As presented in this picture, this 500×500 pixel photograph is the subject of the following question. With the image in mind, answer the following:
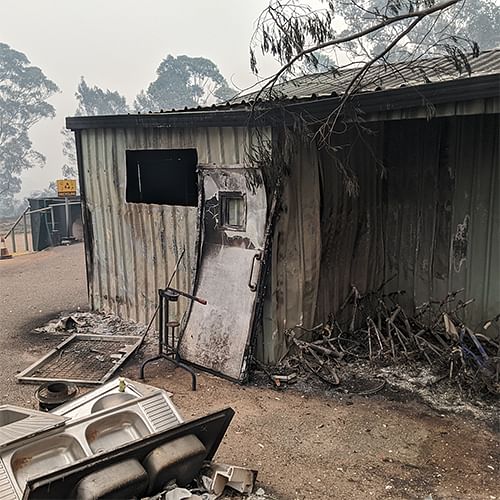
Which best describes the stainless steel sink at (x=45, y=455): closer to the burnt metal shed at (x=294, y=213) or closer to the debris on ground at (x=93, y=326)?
the burnt metal shed at (x=294, y=213)

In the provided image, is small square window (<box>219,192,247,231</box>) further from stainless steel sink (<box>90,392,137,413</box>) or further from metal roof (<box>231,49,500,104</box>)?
stainless steel sink (<box>90,392,137,413</box>)

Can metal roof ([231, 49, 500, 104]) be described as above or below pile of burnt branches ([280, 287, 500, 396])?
above

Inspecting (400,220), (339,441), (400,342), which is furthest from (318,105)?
(339,441)

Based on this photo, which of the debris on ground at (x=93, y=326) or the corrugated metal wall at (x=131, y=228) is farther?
the debris on ground at (x=93, y=326)

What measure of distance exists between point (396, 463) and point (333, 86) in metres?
4.36

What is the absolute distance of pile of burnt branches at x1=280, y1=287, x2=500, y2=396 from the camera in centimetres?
468

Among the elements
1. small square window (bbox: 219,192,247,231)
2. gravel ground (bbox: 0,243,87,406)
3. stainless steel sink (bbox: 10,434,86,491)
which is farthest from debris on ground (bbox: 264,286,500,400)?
gravel ground (bbox: 0,243,87,406)

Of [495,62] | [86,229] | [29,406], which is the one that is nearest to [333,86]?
[495,62]

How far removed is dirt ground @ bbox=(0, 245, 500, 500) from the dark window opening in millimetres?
1983

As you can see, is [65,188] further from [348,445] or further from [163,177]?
[348,445]

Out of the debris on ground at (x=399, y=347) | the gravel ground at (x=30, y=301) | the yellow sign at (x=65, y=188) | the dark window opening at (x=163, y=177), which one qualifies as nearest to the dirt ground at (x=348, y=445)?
the debris on ground at (x=399, y=347)

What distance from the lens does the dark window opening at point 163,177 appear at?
19.1 ft

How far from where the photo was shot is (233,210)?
5273 mm

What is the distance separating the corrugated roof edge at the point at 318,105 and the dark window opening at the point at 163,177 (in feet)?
1.20
